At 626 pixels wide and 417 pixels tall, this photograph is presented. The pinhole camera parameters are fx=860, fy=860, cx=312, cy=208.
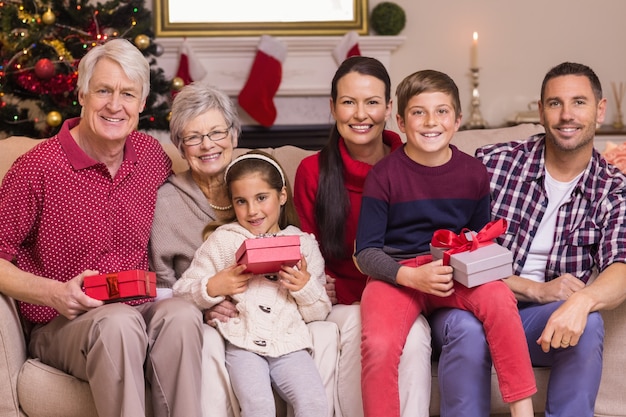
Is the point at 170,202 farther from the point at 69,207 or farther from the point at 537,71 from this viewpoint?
the point at 537,71

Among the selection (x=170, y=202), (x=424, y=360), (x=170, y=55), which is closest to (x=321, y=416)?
(x=424, y=360)

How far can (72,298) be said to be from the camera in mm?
2191

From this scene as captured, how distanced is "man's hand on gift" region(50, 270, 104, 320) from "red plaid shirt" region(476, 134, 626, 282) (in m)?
1.22

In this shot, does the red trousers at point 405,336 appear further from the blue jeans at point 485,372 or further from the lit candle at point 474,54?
the lit candle at point 474,54

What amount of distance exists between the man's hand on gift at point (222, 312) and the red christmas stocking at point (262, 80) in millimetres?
2805

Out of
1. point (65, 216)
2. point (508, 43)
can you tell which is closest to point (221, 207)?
point (65, 216)

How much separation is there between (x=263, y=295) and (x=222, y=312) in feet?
0.40

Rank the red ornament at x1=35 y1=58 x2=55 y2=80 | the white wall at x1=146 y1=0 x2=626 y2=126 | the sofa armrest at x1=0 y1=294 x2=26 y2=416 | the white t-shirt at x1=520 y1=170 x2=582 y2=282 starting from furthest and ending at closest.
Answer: the white wall at x1=146 y1=0 x2=626 y2=126
the red ornament at x1=35 y1=58 x2=55 y2=80
the white t-shirt at x1=520 y1=170 x2=582 y2=282
the sofa armrest at x1=0 y1=294 x2=26 y2=416

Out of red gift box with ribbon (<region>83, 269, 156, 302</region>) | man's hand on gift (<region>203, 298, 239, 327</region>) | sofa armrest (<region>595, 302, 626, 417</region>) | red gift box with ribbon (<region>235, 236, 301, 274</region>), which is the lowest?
sofa armrest (<region>595, 302, 626, 417</region>)

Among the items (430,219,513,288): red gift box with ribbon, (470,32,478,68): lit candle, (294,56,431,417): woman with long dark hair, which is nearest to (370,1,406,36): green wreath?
(470,32,478,68): lit candle

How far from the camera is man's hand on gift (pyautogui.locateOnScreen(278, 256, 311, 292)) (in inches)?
92.8

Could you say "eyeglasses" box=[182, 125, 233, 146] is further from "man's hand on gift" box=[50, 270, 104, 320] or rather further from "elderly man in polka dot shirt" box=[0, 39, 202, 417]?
"man's hand on gift" box=[50, 270, 104, 320]

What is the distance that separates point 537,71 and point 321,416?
3.81 metres

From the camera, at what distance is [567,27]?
5445 millimetres
